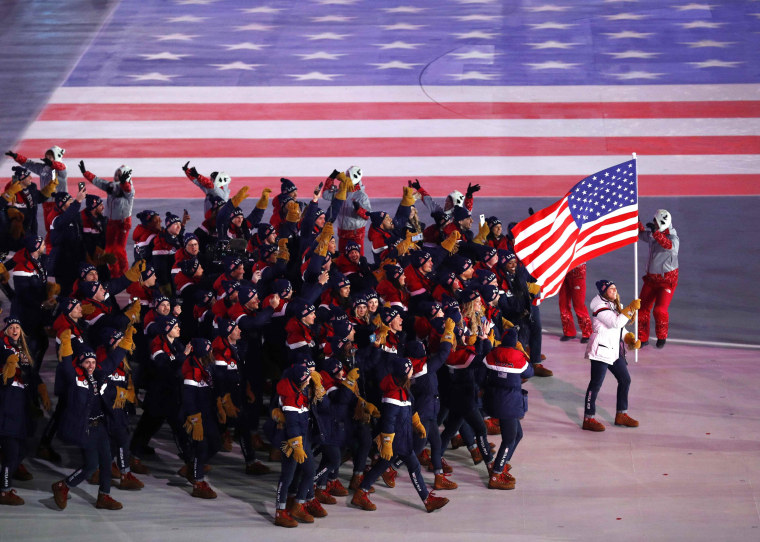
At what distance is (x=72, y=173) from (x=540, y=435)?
12311 mm

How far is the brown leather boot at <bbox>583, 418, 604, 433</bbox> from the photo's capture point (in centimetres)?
1455

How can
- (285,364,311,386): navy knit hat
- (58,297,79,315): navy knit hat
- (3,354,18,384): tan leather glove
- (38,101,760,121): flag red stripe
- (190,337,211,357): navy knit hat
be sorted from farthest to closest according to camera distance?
(38,101,760,121): flag red stripe
(58,297,79,315): navy knit hat
(190,337,211,357): navy knit hat
(3,354,18,384): tan leather glove
(285,364,311,386): navy knit hat

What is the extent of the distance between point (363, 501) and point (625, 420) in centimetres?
350

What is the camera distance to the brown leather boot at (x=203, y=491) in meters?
13.0

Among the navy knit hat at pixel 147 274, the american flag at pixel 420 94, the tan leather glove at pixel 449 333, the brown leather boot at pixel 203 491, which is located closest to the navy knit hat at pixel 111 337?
the brown leather boot at pixel 203 491

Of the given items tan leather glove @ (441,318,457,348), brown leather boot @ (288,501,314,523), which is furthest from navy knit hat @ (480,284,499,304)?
brown leather boot @ (288,501,314,523)

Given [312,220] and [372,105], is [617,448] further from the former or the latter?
[372,105]

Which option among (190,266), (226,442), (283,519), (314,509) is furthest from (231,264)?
(283,519)

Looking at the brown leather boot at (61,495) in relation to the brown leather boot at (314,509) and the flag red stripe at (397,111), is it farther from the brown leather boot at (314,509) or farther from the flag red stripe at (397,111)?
the flag red stripe at (397,111)

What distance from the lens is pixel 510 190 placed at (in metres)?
22.7

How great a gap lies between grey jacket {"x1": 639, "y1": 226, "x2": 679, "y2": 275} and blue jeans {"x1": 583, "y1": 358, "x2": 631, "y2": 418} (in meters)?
2.55

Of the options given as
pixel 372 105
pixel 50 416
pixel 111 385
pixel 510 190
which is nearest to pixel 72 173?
pixel 372 105

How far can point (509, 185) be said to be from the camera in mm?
22906

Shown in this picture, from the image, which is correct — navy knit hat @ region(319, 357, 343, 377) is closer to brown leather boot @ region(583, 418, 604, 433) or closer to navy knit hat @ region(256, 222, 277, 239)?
brown leather boot @ region(583, 418, 604, 433)
